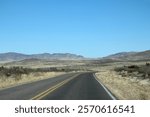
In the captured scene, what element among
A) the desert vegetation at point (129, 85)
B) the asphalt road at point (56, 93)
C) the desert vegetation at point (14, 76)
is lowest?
the desert vegetation at point (129, 85)

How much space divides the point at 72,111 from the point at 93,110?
0.87 meters

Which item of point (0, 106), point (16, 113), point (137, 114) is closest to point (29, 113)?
point (16, 113)

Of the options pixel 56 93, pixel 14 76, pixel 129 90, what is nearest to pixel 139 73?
pixel 14 76

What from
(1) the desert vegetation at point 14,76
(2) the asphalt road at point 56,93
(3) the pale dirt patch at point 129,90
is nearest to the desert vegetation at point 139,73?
(3) the pale dirt patch at point 129,90

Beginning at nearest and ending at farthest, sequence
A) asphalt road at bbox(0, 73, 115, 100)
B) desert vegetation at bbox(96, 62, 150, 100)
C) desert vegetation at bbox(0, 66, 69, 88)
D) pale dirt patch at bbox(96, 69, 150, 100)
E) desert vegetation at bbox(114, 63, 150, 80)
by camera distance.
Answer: asphalt road at bbox(0, 73, 115, 100), pale dirt patch at bbox(96, 69, 150, 100), desert vegetation at bbox(96, 62, 150, 100), desert vegetation at bbox(0, 66, 69, 88), desert vegetation at bbox(114, 63, 150, 80)

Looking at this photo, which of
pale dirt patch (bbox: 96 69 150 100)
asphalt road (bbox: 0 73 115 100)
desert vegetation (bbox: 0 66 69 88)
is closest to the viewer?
asphalt road (bbox: 0 73 115 100)

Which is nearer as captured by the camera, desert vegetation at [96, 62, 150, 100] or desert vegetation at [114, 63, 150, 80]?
desert vegetation at [96, 62, 150, 100]

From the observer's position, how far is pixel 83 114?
45.8 feet

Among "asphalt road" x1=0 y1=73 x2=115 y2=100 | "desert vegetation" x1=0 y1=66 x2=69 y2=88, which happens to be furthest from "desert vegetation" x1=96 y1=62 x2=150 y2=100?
"desert vegetation" x1=0 y1=66 x2=69 y2=88

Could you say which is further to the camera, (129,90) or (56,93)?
(129,90)

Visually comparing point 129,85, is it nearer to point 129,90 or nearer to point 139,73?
point 129,90

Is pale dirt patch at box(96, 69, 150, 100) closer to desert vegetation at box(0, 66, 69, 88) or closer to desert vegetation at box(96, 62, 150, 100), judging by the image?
desert vegetation at box(96, 62, 150, 100)

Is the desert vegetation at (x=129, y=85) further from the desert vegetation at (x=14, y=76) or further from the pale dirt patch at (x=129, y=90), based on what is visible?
the desert vegetation at (x=14, y=76)

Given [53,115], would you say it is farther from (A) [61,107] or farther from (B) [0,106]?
(B) [0,106]
